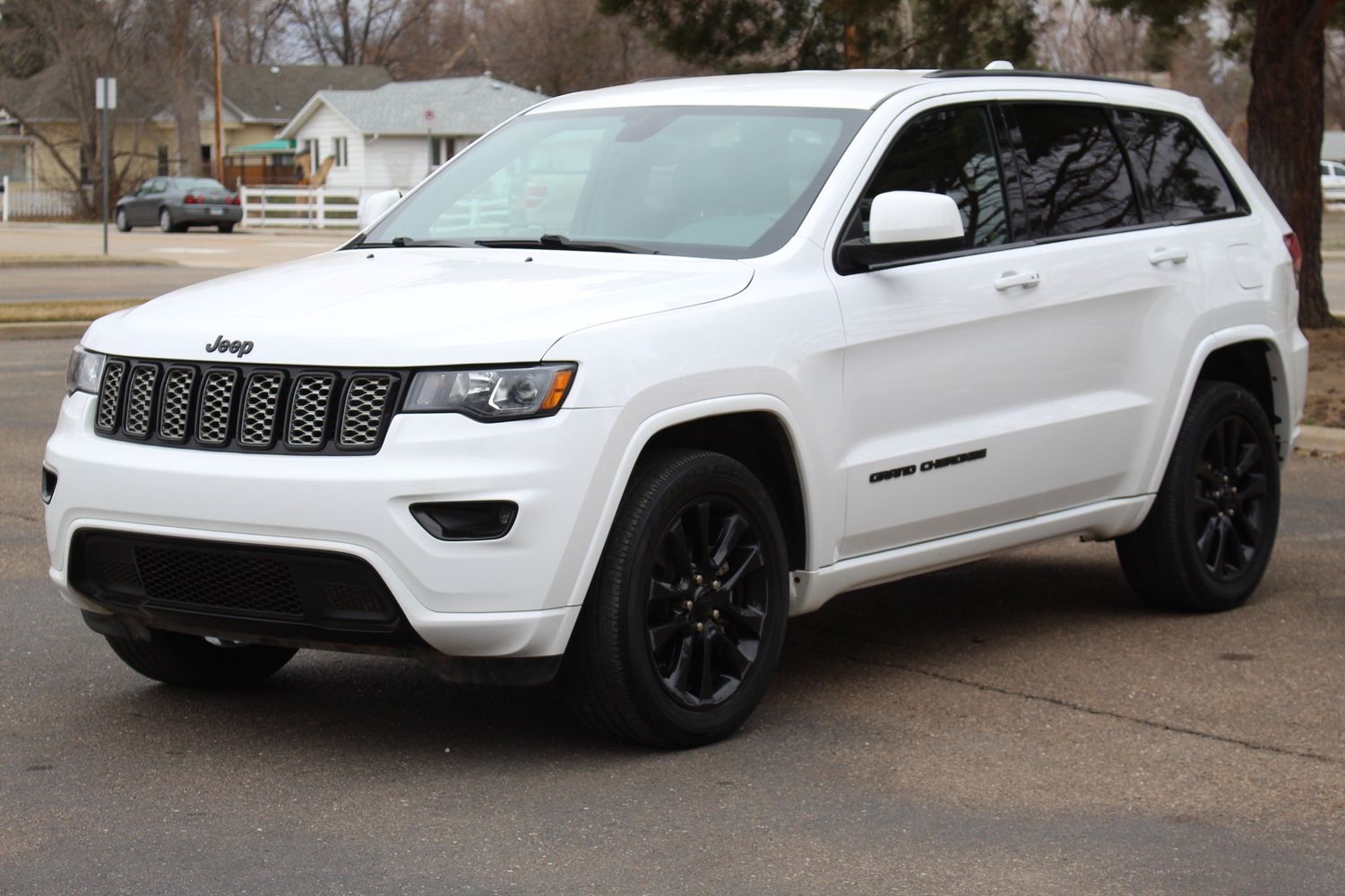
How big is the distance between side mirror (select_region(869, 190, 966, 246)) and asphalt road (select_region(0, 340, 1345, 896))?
137 cm

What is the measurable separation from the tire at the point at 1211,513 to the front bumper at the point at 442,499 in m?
2.80

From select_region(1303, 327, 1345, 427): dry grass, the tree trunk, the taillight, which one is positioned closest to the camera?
the taillight

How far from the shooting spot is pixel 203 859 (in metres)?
4.48

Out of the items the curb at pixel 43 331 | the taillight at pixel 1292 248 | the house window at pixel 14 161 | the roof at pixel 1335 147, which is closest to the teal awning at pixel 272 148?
the house window at pixel 14 161

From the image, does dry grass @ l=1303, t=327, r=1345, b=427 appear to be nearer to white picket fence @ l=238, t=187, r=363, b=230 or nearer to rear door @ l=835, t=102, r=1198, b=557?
rear door @ l=835, t=102, r=1198, b=557

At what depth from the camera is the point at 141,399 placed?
207 inches

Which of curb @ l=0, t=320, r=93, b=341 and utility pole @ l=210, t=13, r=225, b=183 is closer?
curb @ l=0, t=320, r=93, b=341

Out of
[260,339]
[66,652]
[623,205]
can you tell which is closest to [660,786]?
[260,339]

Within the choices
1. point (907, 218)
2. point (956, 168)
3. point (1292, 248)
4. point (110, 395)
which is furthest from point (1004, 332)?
point (110, 395)

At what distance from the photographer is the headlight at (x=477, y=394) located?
4.86 m

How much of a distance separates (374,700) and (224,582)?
968 mm

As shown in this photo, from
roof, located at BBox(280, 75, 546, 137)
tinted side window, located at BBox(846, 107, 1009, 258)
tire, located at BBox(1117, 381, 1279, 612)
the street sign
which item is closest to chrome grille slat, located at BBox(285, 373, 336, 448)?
tinted side window, located at BBox(846, 107, 1009, 258)

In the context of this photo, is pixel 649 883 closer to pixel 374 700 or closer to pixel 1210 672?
pixel 374 700

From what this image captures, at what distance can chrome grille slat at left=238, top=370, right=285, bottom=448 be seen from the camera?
16.4ft
